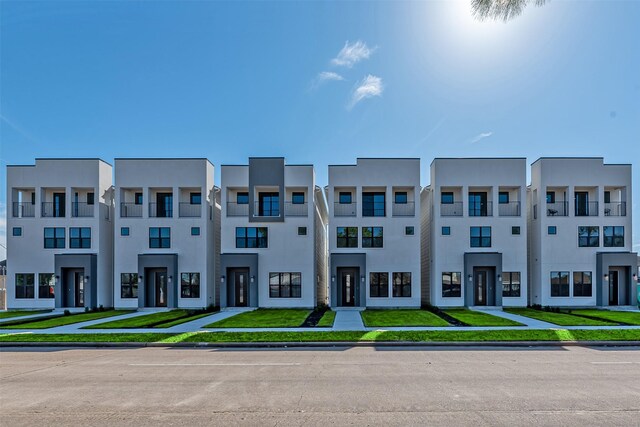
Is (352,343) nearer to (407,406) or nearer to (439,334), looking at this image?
(439,334)

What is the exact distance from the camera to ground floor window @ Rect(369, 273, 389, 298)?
86.1 ft

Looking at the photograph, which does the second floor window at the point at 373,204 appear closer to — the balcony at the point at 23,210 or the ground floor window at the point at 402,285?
the ground floor window at the point at 402,285

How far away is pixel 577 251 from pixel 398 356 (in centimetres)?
2101

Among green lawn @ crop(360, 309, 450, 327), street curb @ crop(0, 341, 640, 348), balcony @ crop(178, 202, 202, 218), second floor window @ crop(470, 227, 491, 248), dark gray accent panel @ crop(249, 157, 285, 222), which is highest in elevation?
dark gray accent panel @ crop(249, 157, 285, 222)

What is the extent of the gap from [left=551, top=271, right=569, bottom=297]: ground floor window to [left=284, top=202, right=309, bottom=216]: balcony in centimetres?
1655

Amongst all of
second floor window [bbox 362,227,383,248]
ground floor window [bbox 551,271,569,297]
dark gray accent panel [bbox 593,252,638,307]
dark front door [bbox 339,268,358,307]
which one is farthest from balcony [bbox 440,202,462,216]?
dark gray accent panel [bbox 593,252,638,307]

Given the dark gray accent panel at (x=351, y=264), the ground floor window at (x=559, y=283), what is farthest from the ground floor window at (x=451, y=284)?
the ground floor window at (x=559, y=283)

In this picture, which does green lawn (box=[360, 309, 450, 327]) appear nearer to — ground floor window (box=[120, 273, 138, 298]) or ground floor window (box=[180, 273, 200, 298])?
ground floor window (box=[180, 273, 200, 298])

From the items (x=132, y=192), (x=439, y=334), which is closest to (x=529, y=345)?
(x=439, y=334)

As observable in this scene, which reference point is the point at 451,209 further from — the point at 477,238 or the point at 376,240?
the point at 376,240

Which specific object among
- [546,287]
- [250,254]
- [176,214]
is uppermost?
[176,214]

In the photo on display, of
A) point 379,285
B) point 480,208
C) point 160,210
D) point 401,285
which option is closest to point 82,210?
point 160,210

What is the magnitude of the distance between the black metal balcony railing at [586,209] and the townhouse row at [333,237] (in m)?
0.07

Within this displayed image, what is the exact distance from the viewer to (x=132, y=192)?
28.4 metres
